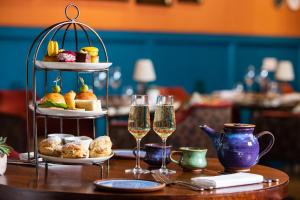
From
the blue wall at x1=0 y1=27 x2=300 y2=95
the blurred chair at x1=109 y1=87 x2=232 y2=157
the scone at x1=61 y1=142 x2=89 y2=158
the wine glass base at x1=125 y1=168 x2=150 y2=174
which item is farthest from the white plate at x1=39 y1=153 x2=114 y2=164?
the blue wall at x1=0 y1=27 x2=300 y2=95

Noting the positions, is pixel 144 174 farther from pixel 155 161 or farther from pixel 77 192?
pixel 77 192

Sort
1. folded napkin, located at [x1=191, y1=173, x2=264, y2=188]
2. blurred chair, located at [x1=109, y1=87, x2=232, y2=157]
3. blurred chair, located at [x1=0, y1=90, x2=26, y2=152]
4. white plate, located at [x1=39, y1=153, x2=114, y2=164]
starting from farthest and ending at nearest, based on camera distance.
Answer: blurred chair, located at [x1=0, y1=90, x2=26, y2=152] < blurred chair, located at [x1=109, y1=87, x2=232, y2=157] < white plate, located at [x1=39, y1=153, x2=114, y2=164] < folded napkin, located at [x1=191, y1=173, x2=264, y2=188]

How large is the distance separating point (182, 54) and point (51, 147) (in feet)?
21.2

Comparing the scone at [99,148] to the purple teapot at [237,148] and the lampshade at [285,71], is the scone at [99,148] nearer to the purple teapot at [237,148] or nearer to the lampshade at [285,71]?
the purple teapot at [237,148]

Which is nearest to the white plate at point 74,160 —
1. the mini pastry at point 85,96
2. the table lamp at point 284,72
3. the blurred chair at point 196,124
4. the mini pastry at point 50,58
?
the mini pastry at point 85,96

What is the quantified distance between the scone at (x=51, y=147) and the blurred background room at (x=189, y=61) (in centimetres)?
297

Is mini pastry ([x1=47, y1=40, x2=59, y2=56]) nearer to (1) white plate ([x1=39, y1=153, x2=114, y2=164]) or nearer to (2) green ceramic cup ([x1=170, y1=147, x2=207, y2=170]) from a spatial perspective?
(1) white plate ([x1=39, y1=153, x2=114, y2=164])

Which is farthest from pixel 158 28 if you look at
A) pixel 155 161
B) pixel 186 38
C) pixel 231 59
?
pixel 155 161

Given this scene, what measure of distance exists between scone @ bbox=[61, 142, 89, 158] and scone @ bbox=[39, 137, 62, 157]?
36 mm

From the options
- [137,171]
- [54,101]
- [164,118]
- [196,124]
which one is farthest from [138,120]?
[196,124]

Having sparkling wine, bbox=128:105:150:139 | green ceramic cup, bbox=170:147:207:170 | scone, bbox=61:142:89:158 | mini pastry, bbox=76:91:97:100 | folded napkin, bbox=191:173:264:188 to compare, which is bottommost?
folded napkin, bbox=191:173:264:188

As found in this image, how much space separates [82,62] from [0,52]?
15.6ft

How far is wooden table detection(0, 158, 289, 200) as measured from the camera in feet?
7.75

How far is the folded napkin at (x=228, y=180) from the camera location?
2494 millimetres
